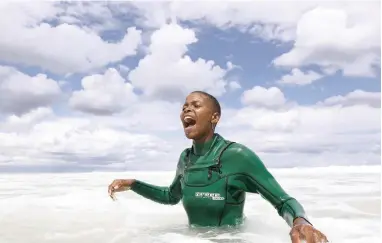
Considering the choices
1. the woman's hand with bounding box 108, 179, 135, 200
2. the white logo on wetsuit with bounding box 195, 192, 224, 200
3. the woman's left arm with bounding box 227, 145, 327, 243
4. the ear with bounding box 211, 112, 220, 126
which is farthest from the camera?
the woman's hand with bounding box 108, 179, 135, 200

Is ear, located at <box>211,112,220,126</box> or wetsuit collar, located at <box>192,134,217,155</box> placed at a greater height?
ear, located at <box>211,112,220,126</box>

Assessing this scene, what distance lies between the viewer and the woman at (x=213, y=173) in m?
4.30

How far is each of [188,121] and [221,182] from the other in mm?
618

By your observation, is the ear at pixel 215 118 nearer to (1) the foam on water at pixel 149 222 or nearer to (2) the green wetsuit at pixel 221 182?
(2) the green wetsuit at pixel 221 182

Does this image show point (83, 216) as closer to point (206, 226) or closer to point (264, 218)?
point (264, 218)

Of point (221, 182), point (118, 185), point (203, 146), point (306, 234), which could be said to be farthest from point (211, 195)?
point (306, 234)

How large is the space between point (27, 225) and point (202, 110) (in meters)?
3.12

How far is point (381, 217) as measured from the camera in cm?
697

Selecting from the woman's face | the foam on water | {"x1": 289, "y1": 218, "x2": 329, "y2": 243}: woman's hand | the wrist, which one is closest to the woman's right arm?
the foam on water

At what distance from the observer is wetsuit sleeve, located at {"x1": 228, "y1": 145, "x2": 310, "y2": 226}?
404 centimetres

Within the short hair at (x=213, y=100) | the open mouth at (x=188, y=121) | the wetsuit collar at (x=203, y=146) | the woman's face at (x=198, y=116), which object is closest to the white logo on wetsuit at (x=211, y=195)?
the wetsuit collar at (x=203, y=146)

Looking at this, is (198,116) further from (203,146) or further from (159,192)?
(159,192)

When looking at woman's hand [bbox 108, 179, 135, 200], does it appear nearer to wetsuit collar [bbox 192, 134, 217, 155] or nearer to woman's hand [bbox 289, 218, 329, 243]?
wetsuit collar [bbox 192, 134, 217, 155]

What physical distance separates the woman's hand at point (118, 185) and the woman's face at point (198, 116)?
93 cm
